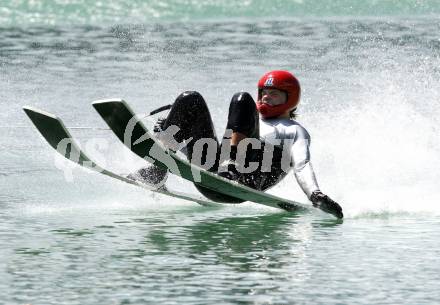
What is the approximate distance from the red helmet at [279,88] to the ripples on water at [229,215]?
1.01m

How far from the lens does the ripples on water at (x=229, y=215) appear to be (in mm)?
9455

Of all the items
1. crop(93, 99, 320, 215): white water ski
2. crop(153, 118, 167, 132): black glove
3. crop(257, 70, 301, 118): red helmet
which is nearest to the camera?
crop(93, 99, 320, 215): white water ski

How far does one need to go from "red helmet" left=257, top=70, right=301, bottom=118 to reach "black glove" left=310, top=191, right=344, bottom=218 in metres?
1.21

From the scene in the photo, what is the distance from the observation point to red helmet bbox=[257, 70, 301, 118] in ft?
41.9

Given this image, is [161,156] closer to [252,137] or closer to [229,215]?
[252,137]

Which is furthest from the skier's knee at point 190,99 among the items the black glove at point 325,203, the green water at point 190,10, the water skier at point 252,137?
the green water at point 190,10

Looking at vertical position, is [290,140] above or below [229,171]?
above

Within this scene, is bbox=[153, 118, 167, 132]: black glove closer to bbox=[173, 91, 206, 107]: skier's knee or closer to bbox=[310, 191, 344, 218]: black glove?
bbox=[173, 91, 206, 107]: skier's knee

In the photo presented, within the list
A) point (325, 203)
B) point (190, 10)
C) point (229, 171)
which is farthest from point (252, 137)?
point (190, 10)

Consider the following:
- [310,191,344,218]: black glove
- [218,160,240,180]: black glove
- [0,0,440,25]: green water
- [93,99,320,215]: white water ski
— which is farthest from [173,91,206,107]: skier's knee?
[0,0,440,25]: green water

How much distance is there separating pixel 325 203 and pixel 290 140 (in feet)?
3.27

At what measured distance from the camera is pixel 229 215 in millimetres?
12891

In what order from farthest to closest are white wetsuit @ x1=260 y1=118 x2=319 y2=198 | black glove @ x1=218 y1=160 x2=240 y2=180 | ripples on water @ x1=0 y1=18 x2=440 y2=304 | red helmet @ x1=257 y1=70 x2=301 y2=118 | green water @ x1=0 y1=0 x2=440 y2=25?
green water @ x1=0 y1=0 x2=440 y2=25 → red helmet @ x1=257 y1=70 x2=301 y2=118 → black glove @ x1=218 y1=160 x2=240 y2=180 → white wetsuit @ x1=260 y1=118 x2=319 y2=198 → ripples on water @ x1=0 y1=18 x2=440 y2=304

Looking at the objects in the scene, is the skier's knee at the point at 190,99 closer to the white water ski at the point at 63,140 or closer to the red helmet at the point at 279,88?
the red helmet at the point at 279,88
